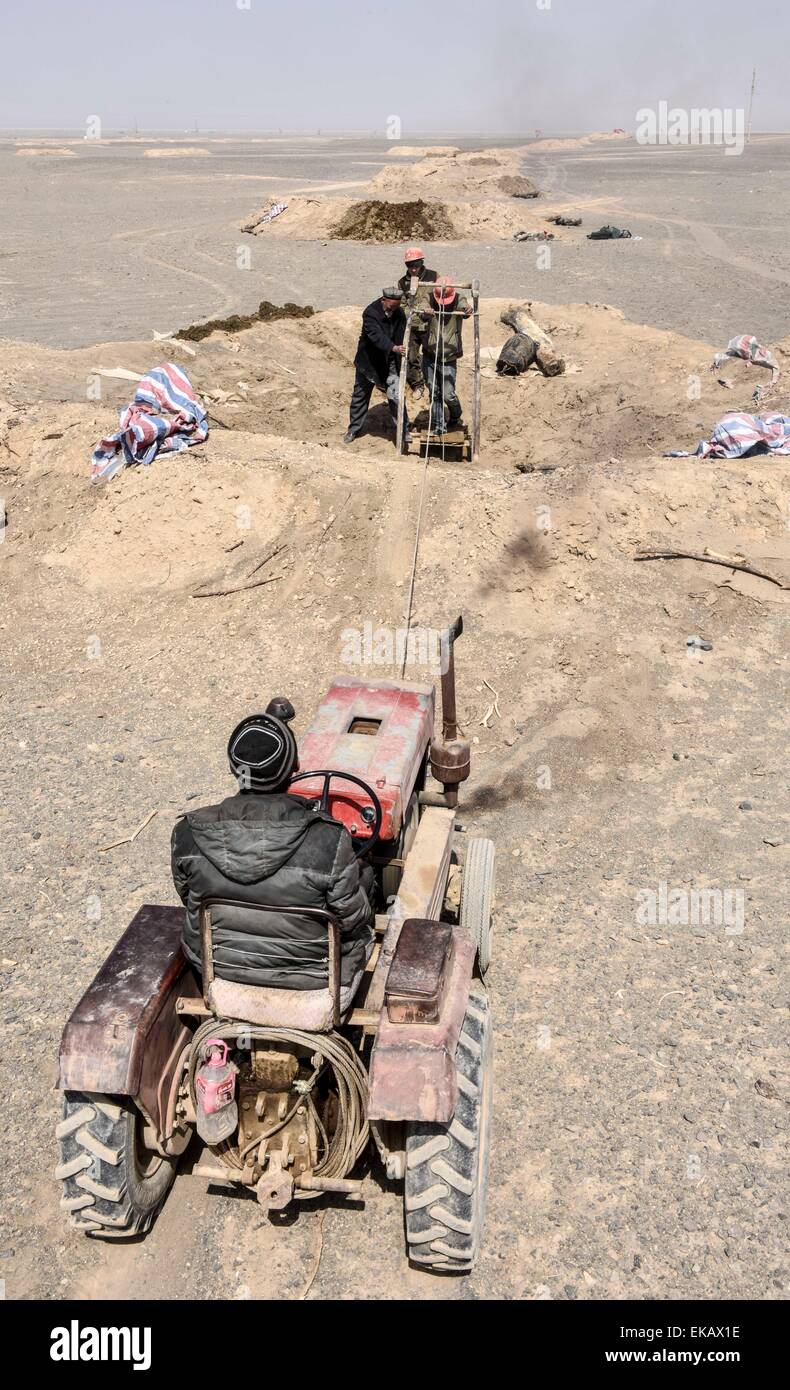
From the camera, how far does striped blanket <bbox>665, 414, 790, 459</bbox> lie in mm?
11648

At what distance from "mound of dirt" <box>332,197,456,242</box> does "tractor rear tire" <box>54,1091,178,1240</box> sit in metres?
32.5

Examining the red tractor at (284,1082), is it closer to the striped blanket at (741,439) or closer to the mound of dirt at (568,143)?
the striped blanket at (741,439)

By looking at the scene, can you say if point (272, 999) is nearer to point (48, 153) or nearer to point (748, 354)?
point (748, 354)

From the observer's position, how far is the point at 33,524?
38.5 ft

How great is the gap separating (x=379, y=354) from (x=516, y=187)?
3592cm

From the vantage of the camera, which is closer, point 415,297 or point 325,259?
point 415,297

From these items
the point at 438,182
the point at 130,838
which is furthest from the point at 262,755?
the point at 438,182

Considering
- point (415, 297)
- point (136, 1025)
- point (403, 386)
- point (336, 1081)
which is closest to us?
point (136, 1025)

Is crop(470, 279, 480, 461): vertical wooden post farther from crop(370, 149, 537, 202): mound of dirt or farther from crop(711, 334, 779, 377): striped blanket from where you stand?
crop(370, 149, 537, 202): mound of dirt

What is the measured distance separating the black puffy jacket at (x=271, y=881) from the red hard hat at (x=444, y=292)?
10.6 meters

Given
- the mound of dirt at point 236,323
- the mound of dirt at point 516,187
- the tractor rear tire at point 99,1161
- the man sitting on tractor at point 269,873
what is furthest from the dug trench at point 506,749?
the mound of dirt at point 516,187

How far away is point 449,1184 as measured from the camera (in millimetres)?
3830

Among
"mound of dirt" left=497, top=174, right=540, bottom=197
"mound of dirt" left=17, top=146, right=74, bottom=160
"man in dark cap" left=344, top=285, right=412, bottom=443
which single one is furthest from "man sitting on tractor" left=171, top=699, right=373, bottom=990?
"mound of dirt" left=17, top=146, right=74, bottom=160
